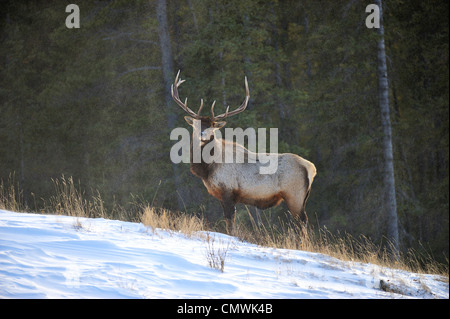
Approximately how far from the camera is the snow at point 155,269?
13.9ft

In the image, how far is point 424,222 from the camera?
1861 centimetres

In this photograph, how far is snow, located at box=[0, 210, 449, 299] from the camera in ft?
13.9

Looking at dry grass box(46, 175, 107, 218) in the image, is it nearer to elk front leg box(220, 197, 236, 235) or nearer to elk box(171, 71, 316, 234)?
elk box(171, 71, 316, 234)

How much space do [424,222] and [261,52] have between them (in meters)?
9.56

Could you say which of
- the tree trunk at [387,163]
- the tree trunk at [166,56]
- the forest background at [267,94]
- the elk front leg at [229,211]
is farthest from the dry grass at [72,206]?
the tree trunk at [387,163]

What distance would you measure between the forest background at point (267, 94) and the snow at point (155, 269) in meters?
7.52

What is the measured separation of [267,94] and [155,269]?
12.1 m

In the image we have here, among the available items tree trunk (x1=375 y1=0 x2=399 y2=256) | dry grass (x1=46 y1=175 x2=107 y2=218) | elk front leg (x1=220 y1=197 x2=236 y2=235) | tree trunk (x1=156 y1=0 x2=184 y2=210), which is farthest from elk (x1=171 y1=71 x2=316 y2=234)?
tree trunk (x1=156 y1=0 x2=184 y2=210)

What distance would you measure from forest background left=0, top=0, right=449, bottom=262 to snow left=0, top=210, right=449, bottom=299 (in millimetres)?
7515

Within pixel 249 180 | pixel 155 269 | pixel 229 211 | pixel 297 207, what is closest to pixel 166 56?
pixel 249 180
